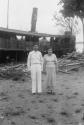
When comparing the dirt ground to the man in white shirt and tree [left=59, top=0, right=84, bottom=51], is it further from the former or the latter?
tree [left=59, top=0, right=84, bottom=51]

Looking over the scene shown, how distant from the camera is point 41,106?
11922 mm

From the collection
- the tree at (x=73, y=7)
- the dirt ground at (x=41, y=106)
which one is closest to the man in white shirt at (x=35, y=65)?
the dirt ground at (x=41, y=106)

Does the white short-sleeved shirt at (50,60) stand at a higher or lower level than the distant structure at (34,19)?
lower

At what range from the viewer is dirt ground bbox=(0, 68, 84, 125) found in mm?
10226

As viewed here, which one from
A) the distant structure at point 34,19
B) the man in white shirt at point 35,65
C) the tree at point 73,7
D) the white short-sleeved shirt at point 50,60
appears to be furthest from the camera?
the distant structure at point 34,19

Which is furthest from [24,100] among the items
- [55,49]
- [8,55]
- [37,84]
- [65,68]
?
[55,49]

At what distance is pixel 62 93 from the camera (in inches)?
572

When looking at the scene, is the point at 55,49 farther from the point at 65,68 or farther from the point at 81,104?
the point at 81,104

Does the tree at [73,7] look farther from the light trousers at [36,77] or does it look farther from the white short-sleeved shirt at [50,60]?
the light trousers at [36,77]

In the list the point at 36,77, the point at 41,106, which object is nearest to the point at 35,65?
the point at 36,77

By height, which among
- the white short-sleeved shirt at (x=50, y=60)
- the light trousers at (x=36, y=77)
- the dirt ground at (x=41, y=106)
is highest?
the white short-sleeved shirt at (x=50, y=60)

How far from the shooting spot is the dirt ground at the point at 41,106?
33.5 feet

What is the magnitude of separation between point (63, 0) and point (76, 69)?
257 inches

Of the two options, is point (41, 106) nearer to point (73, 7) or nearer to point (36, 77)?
point (36, 77)
